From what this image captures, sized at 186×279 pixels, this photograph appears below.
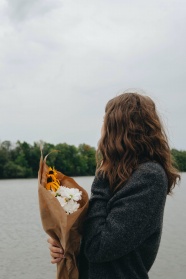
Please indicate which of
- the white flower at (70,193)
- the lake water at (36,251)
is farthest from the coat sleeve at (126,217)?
the lake water at (36,251)

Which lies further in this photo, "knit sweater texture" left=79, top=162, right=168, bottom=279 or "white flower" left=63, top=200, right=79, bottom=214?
"white flower" left=63, top=200, right=79, bottom=214

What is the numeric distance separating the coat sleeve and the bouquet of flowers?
0.08m

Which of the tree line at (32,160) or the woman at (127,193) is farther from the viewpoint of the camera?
the tree line at (32,160)

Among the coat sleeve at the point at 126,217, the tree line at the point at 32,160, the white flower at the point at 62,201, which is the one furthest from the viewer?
the tree line at the point at 32,160

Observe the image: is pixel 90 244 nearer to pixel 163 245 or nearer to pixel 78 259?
pixel 78 259

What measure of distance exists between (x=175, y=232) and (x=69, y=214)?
59.8 feet

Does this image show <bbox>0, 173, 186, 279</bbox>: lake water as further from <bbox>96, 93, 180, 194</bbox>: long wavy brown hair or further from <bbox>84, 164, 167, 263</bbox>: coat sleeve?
<bbox>84, 164, 167, 263</bbox>: coat sleeve

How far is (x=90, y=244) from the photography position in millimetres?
2176

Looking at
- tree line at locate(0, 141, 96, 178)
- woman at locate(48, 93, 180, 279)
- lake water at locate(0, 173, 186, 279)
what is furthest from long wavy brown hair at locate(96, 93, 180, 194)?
tree line at locate(0, 141, 96, 178)

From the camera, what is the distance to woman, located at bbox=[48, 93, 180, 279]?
2.12 metres

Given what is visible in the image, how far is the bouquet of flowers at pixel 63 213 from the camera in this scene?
7.19ft

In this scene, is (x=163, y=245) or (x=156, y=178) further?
(x=163, y=245)

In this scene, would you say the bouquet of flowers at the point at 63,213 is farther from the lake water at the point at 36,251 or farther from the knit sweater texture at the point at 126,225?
the lake water at the point at 36,251

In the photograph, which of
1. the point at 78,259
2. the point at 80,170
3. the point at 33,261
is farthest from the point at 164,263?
the point at 80,170
